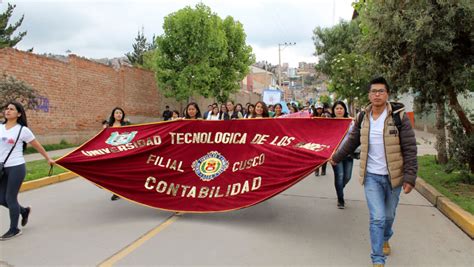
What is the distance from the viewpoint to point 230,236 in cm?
489

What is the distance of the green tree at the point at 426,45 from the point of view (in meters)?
6.16

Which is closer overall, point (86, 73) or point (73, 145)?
point (73, 145)

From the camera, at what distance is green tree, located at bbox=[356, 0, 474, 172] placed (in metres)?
6.16

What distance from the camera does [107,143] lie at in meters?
6.16

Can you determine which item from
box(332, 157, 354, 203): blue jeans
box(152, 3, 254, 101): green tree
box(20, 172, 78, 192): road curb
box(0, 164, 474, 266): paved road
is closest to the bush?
box(0, 164, 474, 266): paved road

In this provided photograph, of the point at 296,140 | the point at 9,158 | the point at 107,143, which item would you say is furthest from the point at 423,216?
the point at 9,158

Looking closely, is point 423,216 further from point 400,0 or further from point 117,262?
point 117,262

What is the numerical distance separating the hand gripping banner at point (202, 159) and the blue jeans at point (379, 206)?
4.42ft

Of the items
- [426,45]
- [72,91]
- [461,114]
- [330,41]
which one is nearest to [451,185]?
[461,114]

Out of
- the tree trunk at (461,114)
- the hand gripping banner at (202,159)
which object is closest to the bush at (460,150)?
the tree trunk at (461,114)

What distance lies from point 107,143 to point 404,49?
540 cm

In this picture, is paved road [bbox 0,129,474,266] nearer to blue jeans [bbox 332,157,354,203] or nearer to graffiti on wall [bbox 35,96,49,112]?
blue jeans [bbox 332,157,354,203]

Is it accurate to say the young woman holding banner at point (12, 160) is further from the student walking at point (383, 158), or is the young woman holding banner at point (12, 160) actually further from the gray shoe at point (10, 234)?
the student walking at point (383, 158)

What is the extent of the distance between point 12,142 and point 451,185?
756 cm
